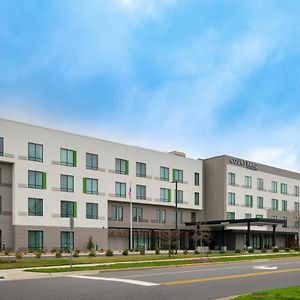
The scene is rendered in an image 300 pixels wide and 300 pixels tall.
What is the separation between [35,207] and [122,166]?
13.5 m

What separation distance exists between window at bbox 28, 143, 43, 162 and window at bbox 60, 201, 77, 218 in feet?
18.9

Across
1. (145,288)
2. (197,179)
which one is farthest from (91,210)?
(145,288)

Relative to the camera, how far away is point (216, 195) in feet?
242

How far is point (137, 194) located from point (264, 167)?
26993 millimetres

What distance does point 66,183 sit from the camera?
57.3 metres

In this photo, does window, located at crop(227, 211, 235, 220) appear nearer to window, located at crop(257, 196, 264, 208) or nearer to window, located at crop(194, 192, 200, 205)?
window, located at crop(194, 192, 200, 205)

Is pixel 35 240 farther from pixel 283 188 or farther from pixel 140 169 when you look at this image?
pixel 283 188

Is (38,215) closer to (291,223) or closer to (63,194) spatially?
(63,194)

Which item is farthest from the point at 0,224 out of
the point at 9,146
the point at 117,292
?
the point at 117,292

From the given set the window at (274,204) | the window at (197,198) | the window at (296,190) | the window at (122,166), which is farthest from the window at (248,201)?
the window at (122,166)

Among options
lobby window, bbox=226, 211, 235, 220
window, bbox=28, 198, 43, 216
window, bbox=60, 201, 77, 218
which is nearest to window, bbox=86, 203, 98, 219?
window, bbox=60, 201, 77, 218

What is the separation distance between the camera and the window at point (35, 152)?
54.2 m

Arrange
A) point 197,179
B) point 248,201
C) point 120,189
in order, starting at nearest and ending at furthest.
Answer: point 120,189 < point 197,179 < point 248,201

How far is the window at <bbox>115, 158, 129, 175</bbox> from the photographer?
207 ft
